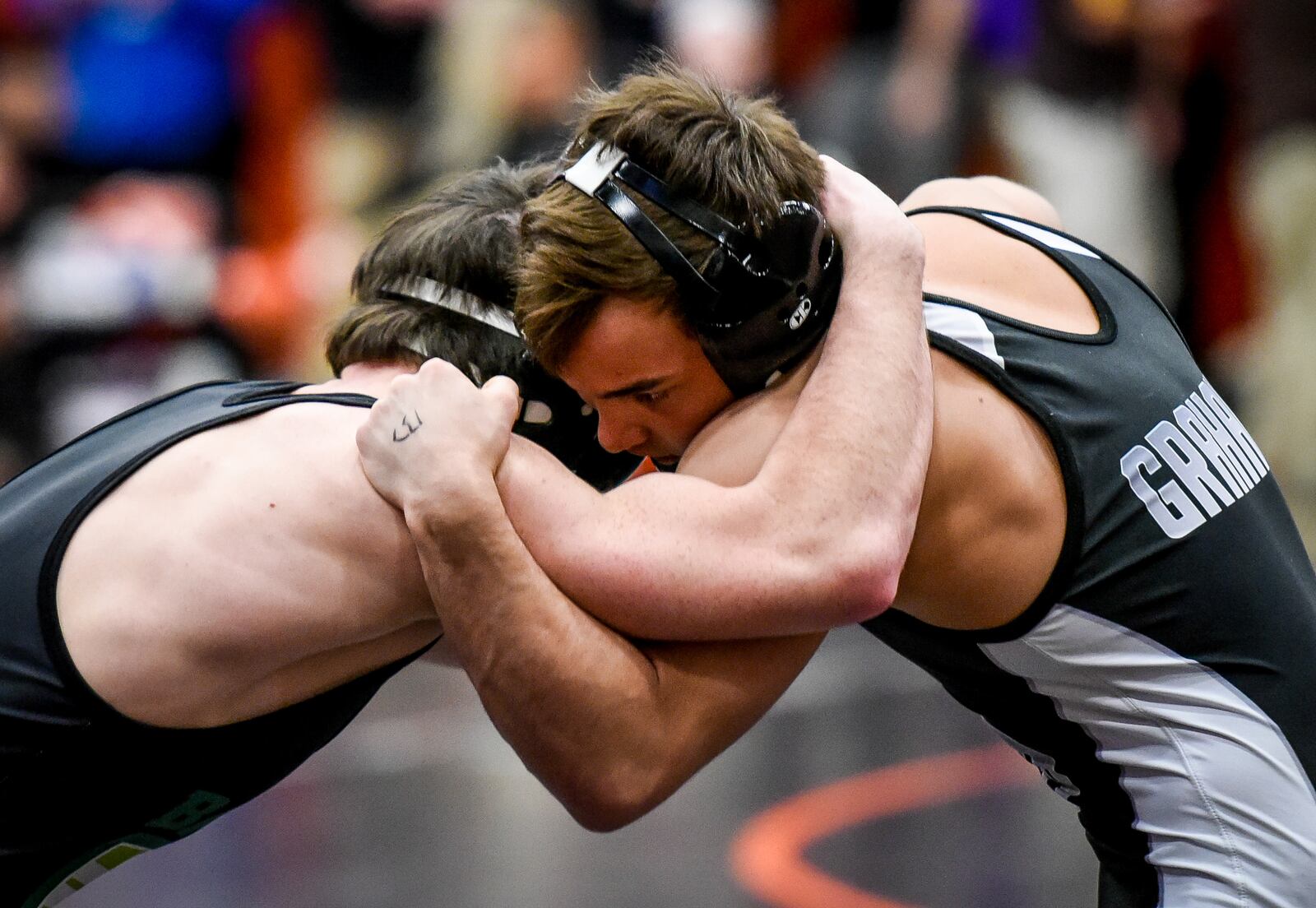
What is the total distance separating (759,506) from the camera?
222 cm

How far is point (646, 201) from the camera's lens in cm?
229

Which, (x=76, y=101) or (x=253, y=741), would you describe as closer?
(x=253, y=741)

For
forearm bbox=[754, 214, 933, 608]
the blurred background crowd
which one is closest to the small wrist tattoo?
forearm bbox=[754, 214, 933, 608]

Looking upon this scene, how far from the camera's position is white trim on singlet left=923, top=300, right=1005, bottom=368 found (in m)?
2.34

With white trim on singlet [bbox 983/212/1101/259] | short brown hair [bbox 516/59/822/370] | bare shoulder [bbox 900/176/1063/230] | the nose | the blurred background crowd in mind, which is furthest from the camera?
the blurred background crowd

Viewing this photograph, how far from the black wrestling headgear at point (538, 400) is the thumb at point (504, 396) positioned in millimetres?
130

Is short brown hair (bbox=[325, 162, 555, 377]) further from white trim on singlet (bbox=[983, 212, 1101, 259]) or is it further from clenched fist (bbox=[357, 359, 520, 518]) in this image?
white trim on singlet (bbox=[983, 212, 1101, 259])

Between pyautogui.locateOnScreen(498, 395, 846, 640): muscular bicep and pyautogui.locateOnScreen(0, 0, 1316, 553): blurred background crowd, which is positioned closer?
pyautogui.locateOnScreen(498, 395, 846, 640): muscular bicep

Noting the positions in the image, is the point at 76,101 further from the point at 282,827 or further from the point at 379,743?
the point at 282,827

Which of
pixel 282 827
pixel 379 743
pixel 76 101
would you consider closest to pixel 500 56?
pixel 76 101

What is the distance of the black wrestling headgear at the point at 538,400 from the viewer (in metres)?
2.51

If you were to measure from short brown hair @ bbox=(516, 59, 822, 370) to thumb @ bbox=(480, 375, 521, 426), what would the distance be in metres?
0.06

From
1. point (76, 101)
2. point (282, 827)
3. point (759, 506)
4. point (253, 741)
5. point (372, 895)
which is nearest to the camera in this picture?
point (759, 506)

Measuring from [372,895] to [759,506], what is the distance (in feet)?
7.26
